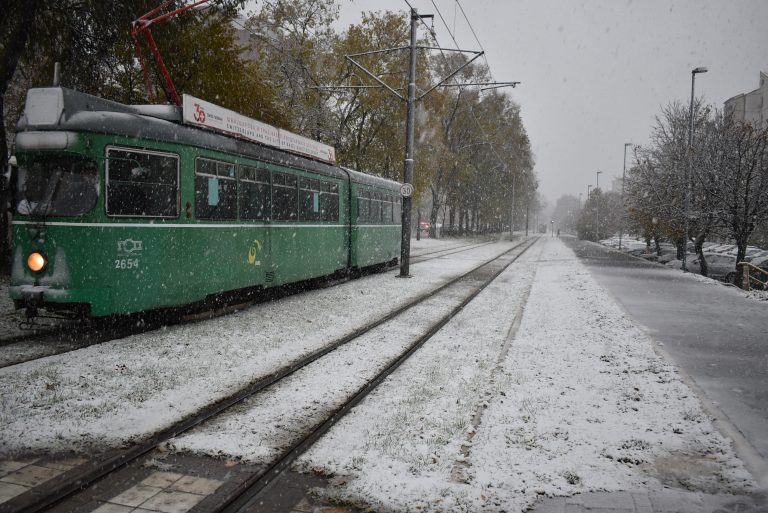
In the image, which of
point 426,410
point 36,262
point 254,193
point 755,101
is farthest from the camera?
point 755,101

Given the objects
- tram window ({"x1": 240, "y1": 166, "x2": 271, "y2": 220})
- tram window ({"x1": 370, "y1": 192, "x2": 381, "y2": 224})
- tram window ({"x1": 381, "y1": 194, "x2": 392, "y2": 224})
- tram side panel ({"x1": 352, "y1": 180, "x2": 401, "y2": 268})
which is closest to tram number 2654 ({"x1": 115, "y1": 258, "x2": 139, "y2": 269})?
tram window ({"x1": 240, "y1": 166, "x2": 271, "y2": 220})

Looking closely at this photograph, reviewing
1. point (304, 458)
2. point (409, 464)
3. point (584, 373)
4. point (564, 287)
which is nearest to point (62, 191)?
point (304, 458)

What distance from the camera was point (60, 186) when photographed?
311 inches

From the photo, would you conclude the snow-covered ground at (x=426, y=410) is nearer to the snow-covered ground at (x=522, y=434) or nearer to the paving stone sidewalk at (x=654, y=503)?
the snow-covered ground at (x=522, y=434)

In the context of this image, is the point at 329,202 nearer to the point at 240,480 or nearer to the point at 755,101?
the point at 240,480

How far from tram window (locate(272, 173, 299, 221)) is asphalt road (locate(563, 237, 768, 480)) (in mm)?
7208

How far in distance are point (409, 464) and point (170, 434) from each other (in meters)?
2.00

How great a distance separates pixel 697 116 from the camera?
27.9 metres

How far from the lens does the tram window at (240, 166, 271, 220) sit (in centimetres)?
1070

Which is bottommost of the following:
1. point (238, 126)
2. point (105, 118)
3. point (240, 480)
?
point (240, 480)

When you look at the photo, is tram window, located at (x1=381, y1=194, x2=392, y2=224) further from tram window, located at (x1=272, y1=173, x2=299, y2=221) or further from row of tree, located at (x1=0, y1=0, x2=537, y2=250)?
tram window, located at (x1=272, y1=173, x2=299, y2=221)

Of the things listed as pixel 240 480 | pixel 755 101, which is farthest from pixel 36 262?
pixel 755 101

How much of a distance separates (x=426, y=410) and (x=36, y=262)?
571cm

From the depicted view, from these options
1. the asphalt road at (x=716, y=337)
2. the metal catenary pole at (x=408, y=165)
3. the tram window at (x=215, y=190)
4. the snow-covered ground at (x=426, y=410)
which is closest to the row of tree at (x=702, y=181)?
the asphalt road at (x=716, y=337)
